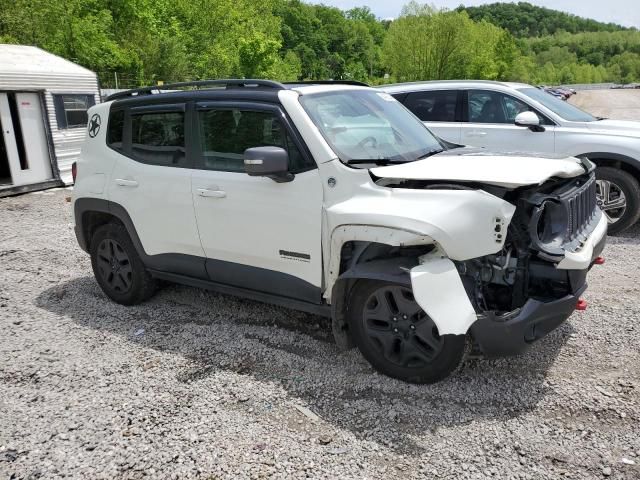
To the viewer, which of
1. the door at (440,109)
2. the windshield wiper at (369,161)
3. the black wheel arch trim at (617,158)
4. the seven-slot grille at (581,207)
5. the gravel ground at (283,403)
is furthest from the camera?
the door at (440,109)

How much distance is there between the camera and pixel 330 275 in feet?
11.7

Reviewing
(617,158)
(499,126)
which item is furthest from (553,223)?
(499,126)

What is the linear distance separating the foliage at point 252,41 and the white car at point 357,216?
2363 cm

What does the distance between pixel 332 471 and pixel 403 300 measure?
108 centimetres

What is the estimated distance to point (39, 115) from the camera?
11.8 meters

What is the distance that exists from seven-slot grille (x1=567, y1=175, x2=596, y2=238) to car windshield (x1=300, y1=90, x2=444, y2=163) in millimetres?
1065

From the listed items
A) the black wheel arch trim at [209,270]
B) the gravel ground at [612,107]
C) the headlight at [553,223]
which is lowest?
the gravel ground at [612,107]

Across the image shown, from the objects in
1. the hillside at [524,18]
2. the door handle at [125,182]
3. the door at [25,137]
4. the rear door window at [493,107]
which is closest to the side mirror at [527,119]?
the rear door window at [493,107]

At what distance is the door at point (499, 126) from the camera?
7227 millimetres

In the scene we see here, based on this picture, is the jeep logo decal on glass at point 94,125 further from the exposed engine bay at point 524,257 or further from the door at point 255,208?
the exposed engine bay at point 524,257

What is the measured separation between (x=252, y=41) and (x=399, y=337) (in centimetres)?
3589

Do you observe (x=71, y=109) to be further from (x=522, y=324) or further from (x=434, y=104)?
(x=522, y=324)

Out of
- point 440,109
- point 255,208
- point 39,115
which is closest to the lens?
point 255,208

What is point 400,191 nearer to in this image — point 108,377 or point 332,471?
point 332,471
